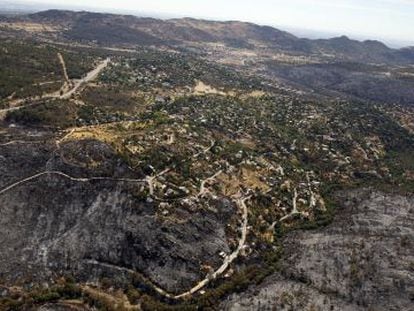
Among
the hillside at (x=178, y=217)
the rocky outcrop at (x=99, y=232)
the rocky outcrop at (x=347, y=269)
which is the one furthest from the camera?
the rocky outcrop at (x=99, y=232)

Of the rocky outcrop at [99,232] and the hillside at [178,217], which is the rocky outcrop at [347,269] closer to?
the hillside at [178,217]

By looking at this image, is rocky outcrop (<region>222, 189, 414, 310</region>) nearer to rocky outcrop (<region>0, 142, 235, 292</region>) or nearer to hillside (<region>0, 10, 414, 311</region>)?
hillside (<region>0, 10, 414, 311</region>)

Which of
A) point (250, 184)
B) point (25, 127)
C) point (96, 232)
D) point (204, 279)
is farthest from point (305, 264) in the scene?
point (25, 127)

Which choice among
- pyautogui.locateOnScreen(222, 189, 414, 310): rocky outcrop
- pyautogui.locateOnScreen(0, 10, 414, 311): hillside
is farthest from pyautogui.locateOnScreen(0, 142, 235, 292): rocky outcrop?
pyautogui.locateOnScreen(222, 189, 414, 310): rocky outcrop

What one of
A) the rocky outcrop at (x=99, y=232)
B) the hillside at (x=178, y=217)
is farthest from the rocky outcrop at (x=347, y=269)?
Answer: the rocky outcrop at (x=99, y=232)

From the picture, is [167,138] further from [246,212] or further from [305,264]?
[305,264]

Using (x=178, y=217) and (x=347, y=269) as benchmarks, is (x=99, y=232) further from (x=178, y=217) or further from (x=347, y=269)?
(x=347, y=269)

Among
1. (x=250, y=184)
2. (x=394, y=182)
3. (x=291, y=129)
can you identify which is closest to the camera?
(x=250, y=184)

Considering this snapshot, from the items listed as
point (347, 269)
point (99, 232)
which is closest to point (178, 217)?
point (99, 232)
